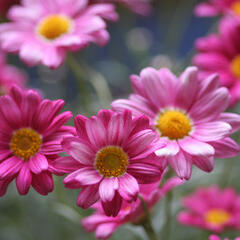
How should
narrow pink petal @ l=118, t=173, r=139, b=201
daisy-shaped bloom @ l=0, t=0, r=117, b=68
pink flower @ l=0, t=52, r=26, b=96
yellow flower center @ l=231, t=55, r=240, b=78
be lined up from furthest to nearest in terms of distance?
pink flower @ l=0, t=52, r=26, b=96 < yellow flower center @ l=231, t=55, r=240, b=78 < daisy-shaped bloom @ l=0, t=0, r=117, b=68 < narrow pink petal @ l=118, t=173, r=139, b=201

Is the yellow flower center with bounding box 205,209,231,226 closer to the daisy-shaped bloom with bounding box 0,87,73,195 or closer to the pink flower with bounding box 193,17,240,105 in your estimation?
the pink flower with bounding box 193,17,240,105

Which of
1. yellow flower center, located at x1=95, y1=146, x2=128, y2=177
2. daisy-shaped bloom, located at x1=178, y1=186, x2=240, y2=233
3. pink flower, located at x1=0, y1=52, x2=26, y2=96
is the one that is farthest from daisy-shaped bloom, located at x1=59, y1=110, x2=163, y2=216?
pink flower, located at x1=0, y1=52, x2=26, y2=96

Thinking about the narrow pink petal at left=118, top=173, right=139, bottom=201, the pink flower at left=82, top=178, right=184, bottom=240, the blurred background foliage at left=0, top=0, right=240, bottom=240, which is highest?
the narrow pink petal at left=118, top=173, right=139, bottom=201

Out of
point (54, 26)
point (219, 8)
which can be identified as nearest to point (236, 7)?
point (219, 8)

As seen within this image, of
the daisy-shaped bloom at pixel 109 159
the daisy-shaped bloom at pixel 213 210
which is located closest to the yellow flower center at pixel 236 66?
the daisy-shaped bloom at pixel 213 210

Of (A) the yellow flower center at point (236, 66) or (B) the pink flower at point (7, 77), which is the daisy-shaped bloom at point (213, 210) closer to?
(A) the yellow flower center at point (236, 66)

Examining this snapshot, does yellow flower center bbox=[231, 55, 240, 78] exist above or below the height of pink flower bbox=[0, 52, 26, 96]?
above
